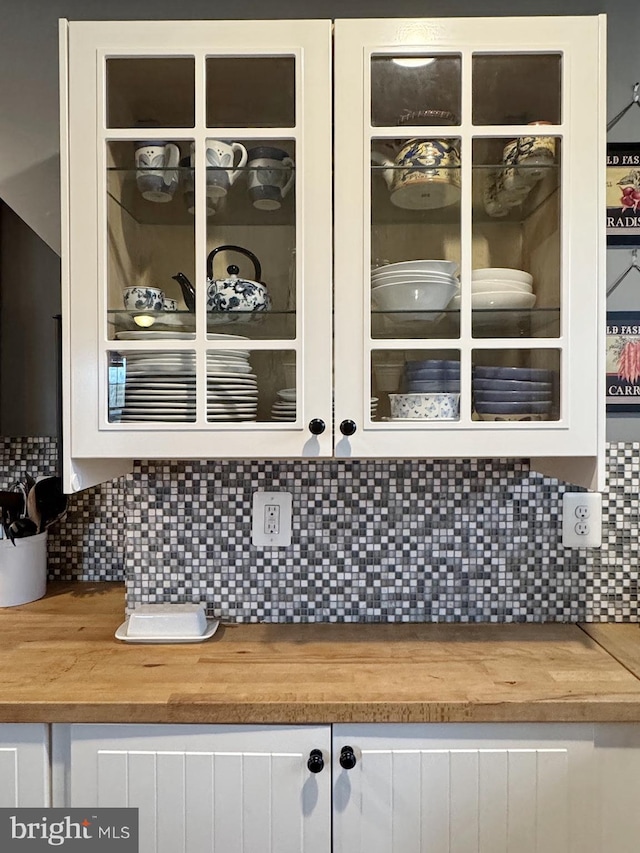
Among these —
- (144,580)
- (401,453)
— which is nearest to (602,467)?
(401,453)

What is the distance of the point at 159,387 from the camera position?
1.04 meters

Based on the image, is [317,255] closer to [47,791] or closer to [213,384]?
[213,384]

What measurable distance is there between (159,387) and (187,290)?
0.19m

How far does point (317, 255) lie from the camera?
1.01 metres

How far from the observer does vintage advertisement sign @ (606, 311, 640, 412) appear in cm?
129

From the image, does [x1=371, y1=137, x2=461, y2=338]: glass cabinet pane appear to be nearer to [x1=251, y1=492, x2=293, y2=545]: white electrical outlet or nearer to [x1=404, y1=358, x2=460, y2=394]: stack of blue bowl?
[x1=404, y1=358, x2=460, y2=394]: stack of blue bowl

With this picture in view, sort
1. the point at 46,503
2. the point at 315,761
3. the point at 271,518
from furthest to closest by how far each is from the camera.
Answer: the point at 46,503 → the point at 271,518 → the point at 315,761

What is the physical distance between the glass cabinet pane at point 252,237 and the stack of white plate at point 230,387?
0.17 feet

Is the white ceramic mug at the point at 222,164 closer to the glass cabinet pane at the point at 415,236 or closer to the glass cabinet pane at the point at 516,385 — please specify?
the glass cabinet pane at the point at 415,236

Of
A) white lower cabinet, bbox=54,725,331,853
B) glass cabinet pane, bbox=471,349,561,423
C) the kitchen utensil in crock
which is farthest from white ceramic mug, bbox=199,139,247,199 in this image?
white lower cabinet, bbox=54,725,331,853

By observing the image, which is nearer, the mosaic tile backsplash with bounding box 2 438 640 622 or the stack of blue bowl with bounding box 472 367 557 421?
the stack of blue bowl with bounding box 472 367 557 421

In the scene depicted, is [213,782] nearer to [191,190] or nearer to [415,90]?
[191,190]

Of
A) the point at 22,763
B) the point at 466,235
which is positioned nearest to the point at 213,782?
the point at 22,763

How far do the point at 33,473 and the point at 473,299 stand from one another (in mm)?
1217
